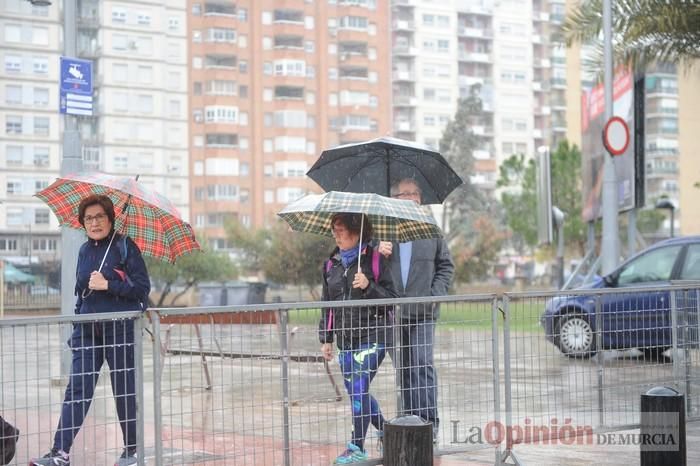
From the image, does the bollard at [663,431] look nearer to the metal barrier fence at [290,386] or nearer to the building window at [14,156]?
the metal barrier fence at [290,386]

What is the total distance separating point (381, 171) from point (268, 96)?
3133 inches

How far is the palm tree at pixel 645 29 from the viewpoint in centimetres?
1891

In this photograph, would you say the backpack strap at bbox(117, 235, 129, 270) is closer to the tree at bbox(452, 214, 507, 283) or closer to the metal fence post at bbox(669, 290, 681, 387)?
the metal fence post at bbox(669, 290, 681, 387)

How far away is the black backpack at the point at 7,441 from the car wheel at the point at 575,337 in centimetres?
334

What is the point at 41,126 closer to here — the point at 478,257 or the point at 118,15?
the point at 118,15

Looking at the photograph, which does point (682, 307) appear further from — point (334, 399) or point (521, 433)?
point (334, 399)

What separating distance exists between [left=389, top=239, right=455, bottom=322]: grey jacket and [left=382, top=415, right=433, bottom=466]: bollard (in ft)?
7.35

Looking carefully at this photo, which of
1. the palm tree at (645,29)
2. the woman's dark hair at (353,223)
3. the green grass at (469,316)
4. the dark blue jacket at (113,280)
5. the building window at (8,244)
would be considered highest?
the palm tree at (645,29)

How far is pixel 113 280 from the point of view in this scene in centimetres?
→ 673

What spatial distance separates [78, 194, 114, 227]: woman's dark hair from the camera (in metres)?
6.85

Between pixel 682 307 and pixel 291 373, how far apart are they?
10.9 feet

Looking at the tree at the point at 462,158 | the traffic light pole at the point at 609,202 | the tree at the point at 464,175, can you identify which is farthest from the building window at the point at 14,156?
the traffic light pole at the point at 609,202

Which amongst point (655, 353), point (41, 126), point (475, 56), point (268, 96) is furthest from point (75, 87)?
point (475, 56)

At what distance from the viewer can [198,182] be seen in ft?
278
